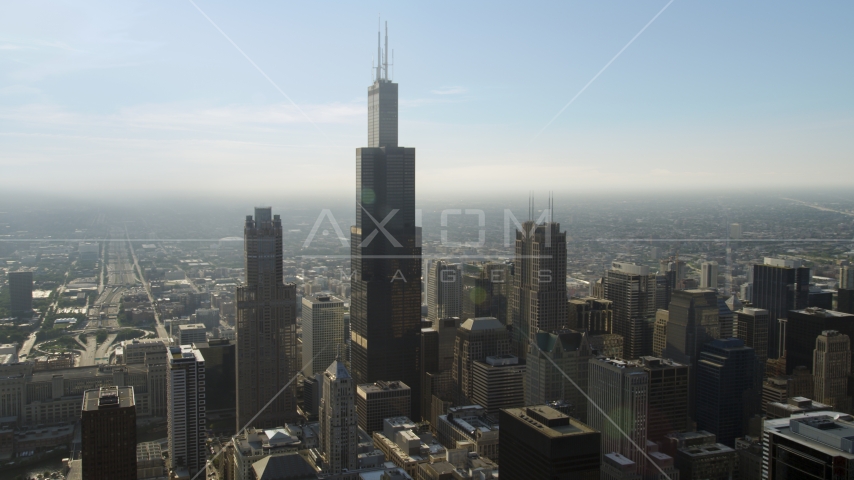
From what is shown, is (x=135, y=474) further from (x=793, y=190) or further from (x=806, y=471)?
(x=793, y=190)

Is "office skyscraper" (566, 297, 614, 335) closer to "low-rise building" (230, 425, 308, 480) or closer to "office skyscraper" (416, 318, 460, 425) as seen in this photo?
"office skyscraper" (416, 318, 460, 425)

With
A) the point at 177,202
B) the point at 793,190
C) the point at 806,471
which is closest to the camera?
the point at 806,471

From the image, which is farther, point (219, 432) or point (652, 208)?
point (652, 208)

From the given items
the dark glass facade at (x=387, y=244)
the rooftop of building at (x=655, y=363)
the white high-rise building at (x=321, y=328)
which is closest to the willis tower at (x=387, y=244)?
the dark glass facade at (x=387, y=244)

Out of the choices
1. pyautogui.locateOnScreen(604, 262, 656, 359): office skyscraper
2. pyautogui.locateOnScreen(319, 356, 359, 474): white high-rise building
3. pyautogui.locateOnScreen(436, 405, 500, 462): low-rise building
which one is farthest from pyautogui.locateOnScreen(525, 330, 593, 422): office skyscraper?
pyautogui.locateOnScreen(319, 356, 359, 474): white high-rise building

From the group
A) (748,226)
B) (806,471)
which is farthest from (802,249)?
(806,471)

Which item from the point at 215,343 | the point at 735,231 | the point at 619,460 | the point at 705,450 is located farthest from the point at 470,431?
the point at 735,231

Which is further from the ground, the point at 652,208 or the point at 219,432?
the point at 652,208
